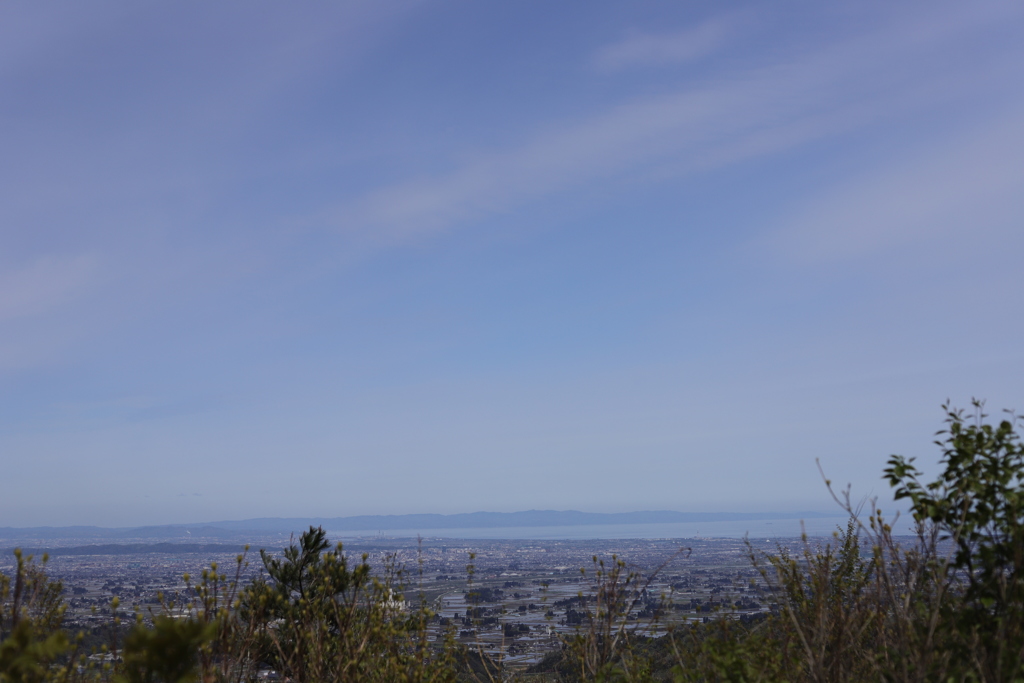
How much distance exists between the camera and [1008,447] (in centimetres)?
479

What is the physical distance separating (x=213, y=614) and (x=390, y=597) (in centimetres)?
224

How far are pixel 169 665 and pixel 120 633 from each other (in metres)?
4.39

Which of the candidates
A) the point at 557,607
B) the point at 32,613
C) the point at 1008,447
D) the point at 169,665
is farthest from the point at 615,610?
the point at 557,607

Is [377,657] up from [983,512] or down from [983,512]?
down

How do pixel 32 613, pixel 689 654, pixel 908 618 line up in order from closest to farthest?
pixel 908 618
pixel 689 654
pixel 32 613

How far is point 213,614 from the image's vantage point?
5.27m

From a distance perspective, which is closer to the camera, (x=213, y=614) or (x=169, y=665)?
(x=169, y=665)

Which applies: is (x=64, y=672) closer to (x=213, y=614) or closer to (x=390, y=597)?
(x=213, y=614)

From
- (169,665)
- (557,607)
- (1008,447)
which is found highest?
(1008,447)

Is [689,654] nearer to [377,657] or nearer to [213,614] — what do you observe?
[377,657]

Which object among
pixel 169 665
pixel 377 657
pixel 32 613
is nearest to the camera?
pixel 169 665

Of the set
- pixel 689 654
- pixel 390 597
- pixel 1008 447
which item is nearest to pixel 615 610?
pixel 689 654

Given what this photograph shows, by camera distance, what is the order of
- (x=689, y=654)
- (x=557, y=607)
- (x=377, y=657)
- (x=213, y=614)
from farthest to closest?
(x=557, y=607)
(x=377, y=657)
(x=689, y=654)
(x=213, y=614)

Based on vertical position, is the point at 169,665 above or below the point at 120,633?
above
